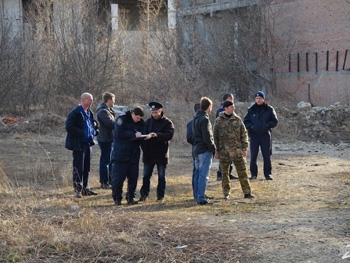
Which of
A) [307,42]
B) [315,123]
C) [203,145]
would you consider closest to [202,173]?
[203,145]

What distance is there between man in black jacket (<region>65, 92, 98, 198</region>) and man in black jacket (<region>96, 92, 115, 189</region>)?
0.61 metres

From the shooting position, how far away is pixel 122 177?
1029cm

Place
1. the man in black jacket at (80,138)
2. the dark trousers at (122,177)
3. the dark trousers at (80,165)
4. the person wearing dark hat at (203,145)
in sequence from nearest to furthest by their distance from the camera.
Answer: the person wearing dark hat at (203,145) → the dark trousers at (122,177) → the man in black jacket at (80,138) → the dark trousers at (80,165)

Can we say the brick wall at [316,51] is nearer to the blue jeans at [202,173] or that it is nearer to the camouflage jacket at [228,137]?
the camouflage jacket at [228,137]

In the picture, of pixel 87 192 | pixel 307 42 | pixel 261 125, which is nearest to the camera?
pixel 87 192

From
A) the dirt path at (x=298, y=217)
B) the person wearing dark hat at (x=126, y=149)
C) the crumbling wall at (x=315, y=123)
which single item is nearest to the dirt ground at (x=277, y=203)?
the dirt path at (x=298, y=217)

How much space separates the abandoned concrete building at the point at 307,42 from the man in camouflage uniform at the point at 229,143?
1803 centimetres

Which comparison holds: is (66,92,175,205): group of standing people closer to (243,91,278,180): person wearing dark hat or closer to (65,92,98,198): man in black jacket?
(65,92,98,198): man in black jacket

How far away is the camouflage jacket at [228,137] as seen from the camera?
34.8 feet

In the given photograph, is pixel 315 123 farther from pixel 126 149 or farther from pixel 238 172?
pixel 126 149

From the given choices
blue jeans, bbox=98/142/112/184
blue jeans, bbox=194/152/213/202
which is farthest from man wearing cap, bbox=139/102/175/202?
blue jeans, bbox=98/142/112/184

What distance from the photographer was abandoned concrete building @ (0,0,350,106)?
2797cm

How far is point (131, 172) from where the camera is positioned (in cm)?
1041

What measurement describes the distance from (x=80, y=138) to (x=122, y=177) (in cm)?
119
